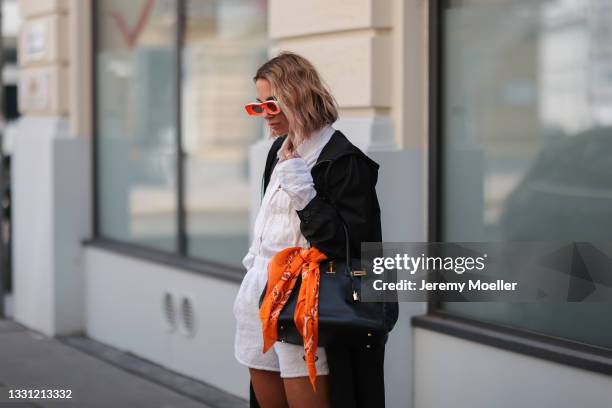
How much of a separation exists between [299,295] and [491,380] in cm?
149

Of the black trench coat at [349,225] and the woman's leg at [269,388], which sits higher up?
the black trench coat at [349,225]

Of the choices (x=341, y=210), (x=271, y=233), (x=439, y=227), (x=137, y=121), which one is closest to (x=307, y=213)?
(x=341, y=210)

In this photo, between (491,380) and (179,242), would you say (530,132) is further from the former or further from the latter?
(179,242)

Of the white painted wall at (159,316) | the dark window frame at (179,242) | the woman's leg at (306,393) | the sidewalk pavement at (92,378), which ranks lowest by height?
the sidewalk pavement at (92,378)

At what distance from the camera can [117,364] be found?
7.45 m

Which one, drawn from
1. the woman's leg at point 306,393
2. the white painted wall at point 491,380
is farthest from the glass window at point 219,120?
the woman's leg at point 306,393

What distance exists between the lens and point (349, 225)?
3719 millimetres

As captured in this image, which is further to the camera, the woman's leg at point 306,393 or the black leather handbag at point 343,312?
the woman's leg at point 306,393

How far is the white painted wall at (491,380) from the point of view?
443 centimetres

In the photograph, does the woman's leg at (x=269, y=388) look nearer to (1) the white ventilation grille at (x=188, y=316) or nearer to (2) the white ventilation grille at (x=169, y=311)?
(1) the white ventilation grille at (x=188, y=316)

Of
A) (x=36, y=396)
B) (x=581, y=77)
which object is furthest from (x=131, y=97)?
(x=581, y=77)

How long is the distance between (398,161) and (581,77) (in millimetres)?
972

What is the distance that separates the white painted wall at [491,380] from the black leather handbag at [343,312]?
110 centimetres

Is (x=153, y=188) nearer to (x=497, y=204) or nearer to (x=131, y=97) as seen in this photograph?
(x=131, y=97)
